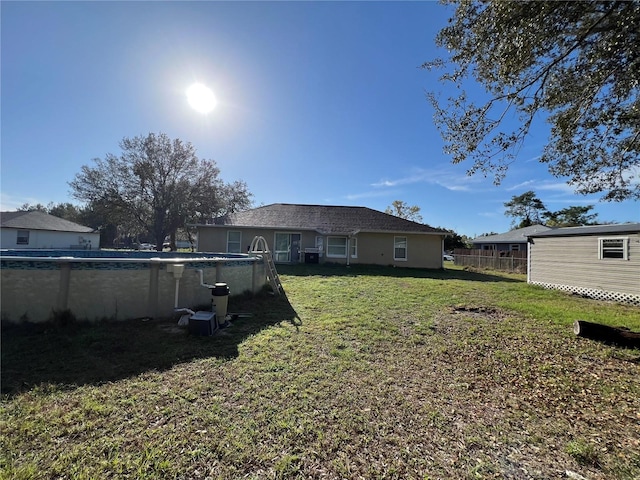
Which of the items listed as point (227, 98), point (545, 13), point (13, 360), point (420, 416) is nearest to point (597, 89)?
point (545, 13)

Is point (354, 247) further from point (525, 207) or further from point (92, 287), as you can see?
point (525, 207)

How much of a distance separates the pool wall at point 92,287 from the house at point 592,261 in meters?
13.3

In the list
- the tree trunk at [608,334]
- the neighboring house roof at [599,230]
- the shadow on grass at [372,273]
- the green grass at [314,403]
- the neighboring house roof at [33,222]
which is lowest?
the green grass at [314,403]

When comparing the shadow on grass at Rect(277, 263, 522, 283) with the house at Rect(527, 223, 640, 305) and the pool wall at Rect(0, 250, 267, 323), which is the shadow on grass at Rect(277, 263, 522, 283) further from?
the pool wall at Rect(0, 250, 267, 323)

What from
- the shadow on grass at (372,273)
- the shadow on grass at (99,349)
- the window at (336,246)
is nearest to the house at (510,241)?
the shadow on grass at (372,273)

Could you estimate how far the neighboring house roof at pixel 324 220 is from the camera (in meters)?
17.6

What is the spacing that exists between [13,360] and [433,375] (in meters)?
5.49

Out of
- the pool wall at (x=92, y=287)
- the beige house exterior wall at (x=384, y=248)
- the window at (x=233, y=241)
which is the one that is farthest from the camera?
the beige house exterior wall at (x=384, y=248)

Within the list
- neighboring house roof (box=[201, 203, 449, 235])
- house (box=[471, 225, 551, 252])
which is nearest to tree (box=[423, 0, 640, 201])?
neighboring house roof (box=[201, 203, 449, 235])

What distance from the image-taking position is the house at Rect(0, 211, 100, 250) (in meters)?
23.6

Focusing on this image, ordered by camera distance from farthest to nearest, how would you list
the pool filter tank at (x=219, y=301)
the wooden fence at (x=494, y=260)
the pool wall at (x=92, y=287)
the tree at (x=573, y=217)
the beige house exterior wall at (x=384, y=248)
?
the tree at (x=573, y=217), the wooden fence at (x=494, y=260), the beige house exterior wall at (x=384, y=248), the pool filter tank at (x=219, y=301), the pool wall at (x=92, y=287)

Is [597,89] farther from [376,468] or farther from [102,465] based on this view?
[102,465]

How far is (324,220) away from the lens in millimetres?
19172

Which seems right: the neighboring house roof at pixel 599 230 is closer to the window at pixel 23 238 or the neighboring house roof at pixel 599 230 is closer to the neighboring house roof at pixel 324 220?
the neighboring house roof at pixel 324 220
